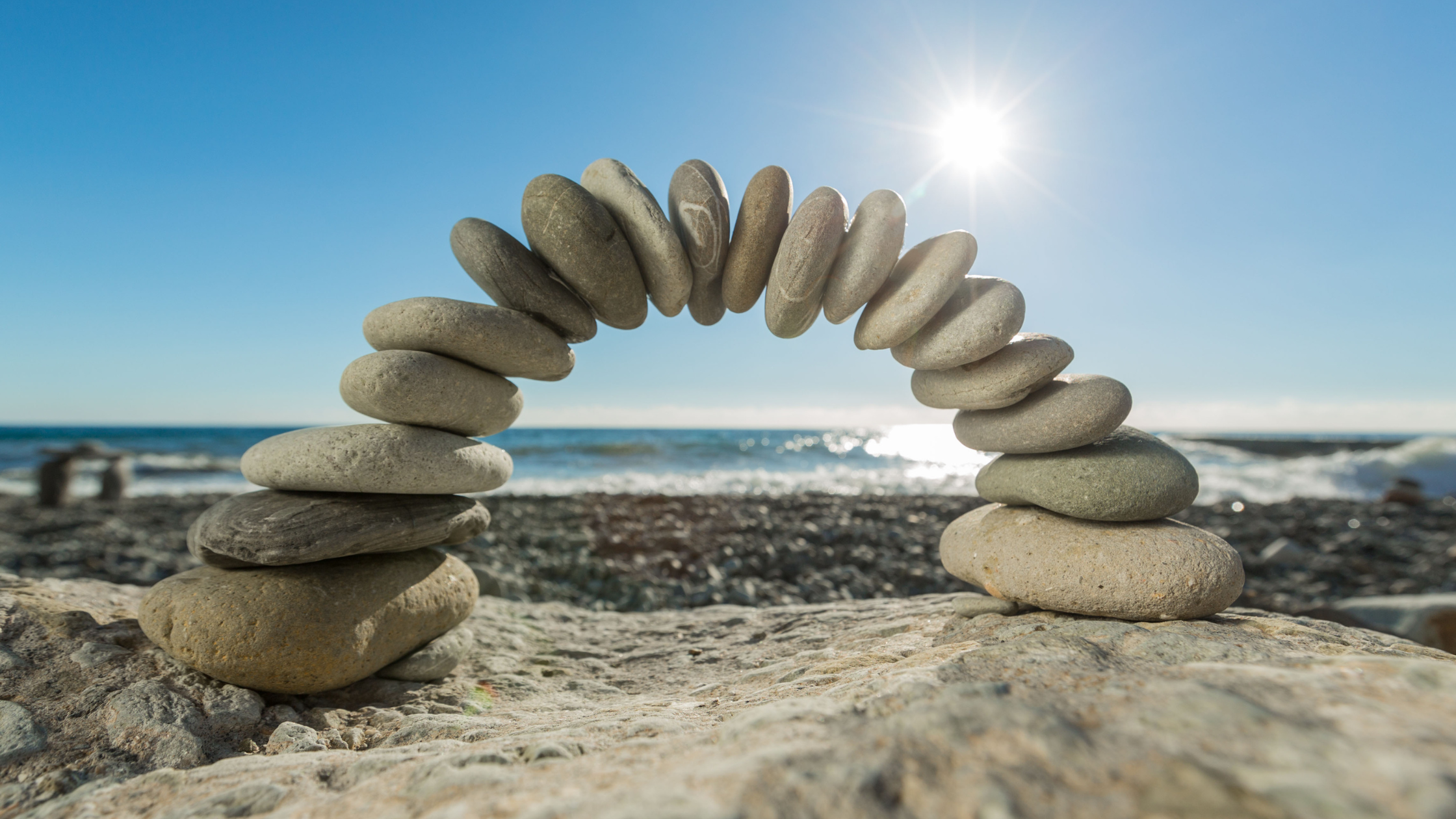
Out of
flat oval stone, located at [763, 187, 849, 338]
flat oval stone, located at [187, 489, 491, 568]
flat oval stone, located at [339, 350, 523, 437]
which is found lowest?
flat oval stone, located at [187, 489, 491, 568]

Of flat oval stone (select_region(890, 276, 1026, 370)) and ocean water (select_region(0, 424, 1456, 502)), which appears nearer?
flat oval stone (select_region(890, 276, 1026, 370))

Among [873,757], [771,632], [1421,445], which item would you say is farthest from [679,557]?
[1421,445]

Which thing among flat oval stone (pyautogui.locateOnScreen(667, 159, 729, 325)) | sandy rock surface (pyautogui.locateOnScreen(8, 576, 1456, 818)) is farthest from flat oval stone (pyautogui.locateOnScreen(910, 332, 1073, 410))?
flat oval stone (pyautogui.locateOnScreen(667, 159, 729, 325))

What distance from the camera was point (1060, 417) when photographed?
2572 mm

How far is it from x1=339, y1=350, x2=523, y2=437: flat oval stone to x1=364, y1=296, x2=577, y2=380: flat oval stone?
0.21 feet

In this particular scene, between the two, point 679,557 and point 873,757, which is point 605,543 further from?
point 873,757

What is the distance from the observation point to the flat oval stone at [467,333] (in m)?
2.68

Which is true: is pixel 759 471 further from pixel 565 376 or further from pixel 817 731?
pixel 817 731

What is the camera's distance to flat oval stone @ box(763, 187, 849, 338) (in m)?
2.62

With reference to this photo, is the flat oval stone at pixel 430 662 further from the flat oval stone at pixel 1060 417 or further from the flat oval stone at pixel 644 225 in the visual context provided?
the flat oval stone at pixel 1060 417

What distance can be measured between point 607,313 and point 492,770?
217 cm

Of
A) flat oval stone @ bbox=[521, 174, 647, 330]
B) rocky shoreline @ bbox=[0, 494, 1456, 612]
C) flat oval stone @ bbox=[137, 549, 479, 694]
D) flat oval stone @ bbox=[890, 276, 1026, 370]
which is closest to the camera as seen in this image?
flat oval stone @ bbox=[137, 549, 479, 694]

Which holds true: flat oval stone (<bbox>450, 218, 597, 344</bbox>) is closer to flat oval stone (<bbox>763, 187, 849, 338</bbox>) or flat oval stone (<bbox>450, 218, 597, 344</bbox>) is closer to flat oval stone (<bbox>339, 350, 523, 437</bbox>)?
flat oval stone (<bbox>339, 350, 523, 437</bbox>)

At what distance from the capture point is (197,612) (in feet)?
7.40
